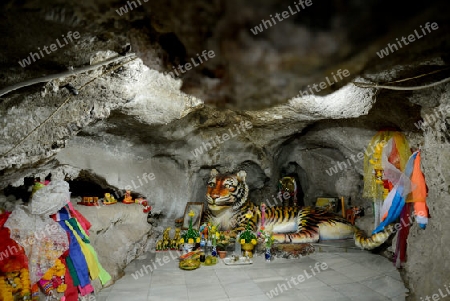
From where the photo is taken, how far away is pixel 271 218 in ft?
19.8

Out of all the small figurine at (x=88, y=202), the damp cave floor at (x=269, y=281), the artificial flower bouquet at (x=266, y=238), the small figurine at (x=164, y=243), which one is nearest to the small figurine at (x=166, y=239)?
the small figurine at (x=164, y=243)

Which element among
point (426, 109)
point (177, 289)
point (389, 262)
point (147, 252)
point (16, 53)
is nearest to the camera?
point (16, 53)

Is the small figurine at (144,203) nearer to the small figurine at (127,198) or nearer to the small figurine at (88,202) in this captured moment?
the small figurine at (127,198)

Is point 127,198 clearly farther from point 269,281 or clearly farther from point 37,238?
point 269,281

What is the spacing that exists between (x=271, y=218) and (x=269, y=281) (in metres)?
2.22

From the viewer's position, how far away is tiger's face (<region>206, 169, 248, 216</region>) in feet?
18.9

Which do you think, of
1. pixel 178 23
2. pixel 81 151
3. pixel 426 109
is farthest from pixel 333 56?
pixel 81 151

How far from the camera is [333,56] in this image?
1207 mm

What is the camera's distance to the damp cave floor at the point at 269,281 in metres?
3.44

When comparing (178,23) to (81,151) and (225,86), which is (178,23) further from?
(81,151)

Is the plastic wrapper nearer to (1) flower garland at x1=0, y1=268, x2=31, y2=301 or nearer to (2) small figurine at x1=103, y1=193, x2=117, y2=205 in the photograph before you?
(1) flower garland at x1=0, y1=268, x2=31, y2=301

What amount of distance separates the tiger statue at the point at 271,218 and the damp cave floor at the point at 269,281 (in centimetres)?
70

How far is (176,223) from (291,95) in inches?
204

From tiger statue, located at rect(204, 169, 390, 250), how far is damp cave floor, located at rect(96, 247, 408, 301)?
2.30ft
